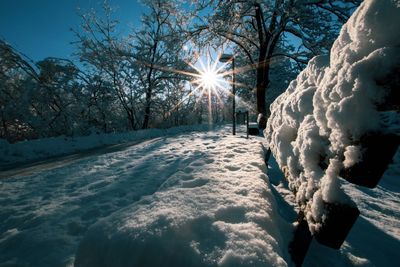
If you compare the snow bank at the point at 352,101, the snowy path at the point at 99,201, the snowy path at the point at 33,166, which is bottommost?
the snowy path at the point at 33,166

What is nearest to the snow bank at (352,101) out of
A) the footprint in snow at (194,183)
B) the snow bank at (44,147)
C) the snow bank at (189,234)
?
the snow bank at (189,234)

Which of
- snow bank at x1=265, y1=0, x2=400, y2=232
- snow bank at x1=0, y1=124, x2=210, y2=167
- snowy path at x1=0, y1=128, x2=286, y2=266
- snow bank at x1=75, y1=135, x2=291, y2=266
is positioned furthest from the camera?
snow bank at x1=0, y1=124, x2=210, y2=167

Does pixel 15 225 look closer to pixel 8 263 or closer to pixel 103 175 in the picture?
pixel 8 263

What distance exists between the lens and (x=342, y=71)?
127 centimetres

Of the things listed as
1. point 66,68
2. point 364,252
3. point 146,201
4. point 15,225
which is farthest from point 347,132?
point 66,68

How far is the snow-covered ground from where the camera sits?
131 cm

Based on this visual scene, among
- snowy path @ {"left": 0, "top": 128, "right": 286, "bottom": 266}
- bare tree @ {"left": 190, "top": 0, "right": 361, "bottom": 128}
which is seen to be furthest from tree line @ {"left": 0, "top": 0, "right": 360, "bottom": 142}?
snowy path @ {"left": 0, "top": 128, "right": 286, "bottom": 266}

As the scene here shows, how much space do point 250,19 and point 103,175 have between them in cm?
1323

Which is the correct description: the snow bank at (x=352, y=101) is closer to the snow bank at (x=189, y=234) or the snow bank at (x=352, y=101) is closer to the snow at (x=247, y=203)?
the snow at (x=247, y=203)

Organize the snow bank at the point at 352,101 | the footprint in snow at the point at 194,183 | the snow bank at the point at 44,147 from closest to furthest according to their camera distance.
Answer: the snow bank at the point at 352,101
the footprint in snow at the point at 194,183
the snow bank at the point at 44,147

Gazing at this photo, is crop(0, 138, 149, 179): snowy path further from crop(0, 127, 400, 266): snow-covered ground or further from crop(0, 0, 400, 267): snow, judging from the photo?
crop(0, 0, 400, 267): snow

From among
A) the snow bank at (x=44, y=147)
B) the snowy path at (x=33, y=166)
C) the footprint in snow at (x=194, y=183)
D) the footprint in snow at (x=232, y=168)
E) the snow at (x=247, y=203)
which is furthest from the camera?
the snow bank at (x=44, y=147)

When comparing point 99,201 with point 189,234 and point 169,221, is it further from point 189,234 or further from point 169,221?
point 189,234

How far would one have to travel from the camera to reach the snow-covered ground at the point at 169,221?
131 cm
